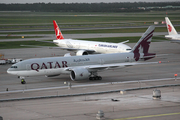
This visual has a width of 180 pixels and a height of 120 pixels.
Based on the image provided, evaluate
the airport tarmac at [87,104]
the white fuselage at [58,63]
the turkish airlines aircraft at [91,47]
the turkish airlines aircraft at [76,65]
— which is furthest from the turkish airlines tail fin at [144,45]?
the turkish airlines aircraft at [91,47]

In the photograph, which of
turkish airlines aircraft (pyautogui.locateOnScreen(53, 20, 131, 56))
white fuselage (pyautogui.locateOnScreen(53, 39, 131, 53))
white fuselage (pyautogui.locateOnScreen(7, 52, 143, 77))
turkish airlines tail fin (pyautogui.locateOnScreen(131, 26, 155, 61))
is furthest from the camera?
turkish airlines aircraft (pyautogui.locateOnScreen(53, 20, 131, 56))

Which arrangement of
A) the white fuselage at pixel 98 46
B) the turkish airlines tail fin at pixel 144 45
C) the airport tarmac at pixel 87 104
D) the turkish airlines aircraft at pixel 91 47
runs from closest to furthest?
1. the airport tarmac at pixel 87 104
2. the turkish airlines tail fin at pixel 144 45
3. the white fuselage at pixel 98 46
4. the turkish airlines aircraft at pixel 91 47

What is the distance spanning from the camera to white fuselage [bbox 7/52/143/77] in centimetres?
4012

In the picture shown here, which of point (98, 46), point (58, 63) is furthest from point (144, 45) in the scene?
point (98, 46)

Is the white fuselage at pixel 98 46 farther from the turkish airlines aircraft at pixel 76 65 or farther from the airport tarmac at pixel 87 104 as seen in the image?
the airport tarmac at pixel 87 104

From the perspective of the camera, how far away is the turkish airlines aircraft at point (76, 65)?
132 feet

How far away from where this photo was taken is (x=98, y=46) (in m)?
62.7

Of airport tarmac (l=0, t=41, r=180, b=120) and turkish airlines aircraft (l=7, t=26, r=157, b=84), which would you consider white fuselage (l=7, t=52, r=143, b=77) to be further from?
airport tarmac (l=0, t=41, r=180, b=120)

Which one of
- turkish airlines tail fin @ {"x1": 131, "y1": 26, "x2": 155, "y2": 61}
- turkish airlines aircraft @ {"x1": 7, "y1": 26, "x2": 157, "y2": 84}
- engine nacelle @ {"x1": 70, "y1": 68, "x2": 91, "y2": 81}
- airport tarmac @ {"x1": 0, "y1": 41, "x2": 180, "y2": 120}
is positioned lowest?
airport tarmac @ {"x1": 0, "y1": 41, "x2": 180, "y2": 120}

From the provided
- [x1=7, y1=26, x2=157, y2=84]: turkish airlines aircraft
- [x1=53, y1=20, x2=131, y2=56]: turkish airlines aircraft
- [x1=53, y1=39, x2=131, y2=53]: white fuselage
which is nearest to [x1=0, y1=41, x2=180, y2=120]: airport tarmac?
[x1=7, y1=26, x2=157, y2=84]: turkish airlines aircraft

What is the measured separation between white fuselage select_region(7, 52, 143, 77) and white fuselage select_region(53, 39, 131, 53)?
12359 mm

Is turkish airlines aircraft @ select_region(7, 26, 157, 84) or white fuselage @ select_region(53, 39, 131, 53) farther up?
white fuselage @ select_region(53, 39, 131, 53)

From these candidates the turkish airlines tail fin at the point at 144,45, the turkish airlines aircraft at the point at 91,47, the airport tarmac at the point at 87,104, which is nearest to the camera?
the airport tarmac at the point at 87,104

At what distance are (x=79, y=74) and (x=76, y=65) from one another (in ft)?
9.14
